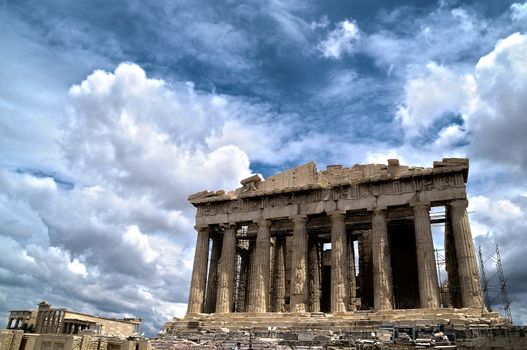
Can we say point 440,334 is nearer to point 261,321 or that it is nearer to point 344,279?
point 344,279

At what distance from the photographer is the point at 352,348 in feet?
53.4

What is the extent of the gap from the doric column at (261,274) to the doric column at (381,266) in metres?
7.28

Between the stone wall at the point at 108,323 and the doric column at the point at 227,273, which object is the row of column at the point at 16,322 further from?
the doric column at the point at 227,273

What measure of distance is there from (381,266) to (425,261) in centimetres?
257

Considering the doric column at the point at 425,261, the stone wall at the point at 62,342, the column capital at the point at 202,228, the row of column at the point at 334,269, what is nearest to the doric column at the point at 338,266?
the row of column at the point at 334,269

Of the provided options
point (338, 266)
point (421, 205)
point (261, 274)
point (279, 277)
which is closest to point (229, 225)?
point (261, 274)

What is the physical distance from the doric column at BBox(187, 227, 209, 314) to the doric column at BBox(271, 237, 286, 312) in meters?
5.57

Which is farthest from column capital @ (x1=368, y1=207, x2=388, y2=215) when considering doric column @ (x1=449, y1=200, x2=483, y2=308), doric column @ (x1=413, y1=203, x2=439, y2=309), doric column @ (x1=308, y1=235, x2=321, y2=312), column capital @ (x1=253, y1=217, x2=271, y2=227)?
column capital @ (x1=253, y1=217, x2=271, y2=227)

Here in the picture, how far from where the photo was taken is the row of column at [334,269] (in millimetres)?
24844

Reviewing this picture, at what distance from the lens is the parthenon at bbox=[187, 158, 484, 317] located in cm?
2597

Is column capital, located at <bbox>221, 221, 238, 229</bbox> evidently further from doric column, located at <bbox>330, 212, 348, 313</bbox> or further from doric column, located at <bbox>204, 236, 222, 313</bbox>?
doric column, located at <bbox>330, 212, 348, 313</bbox>

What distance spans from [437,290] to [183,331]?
15855 millimetres

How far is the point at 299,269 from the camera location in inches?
1133

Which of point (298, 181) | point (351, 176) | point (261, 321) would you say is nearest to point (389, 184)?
point (351, 176)
